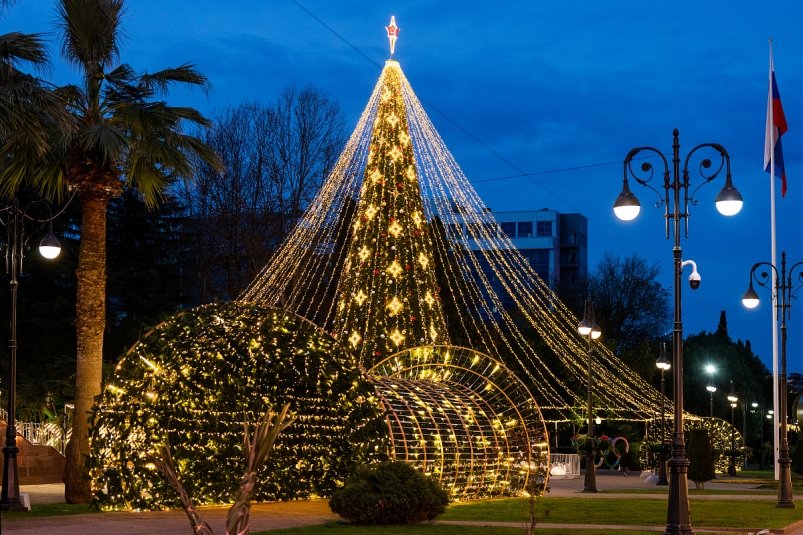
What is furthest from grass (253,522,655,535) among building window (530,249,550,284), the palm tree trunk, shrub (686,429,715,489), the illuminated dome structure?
building window (530,249,550,284)

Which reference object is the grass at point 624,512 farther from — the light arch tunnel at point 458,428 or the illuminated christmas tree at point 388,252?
the illuminated christmas tree at point 388,252

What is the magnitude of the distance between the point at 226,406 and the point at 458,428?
455cm

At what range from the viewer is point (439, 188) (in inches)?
1175

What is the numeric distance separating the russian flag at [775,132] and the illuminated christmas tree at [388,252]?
36.8 ft

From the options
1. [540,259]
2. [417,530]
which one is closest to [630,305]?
[540,259]

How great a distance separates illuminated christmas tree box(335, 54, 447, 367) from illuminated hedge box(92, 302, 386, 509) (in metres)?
6.69

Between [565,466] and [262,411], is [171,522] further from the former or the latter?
[565,466]

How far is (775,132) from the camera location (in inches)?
1373

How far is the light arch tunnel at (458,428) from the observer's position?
22984mm

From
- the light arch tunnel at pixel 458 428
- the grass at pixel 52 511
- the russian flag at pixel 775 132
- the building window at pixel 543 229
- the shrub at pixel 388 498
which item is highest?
the building window at pixel 543 229

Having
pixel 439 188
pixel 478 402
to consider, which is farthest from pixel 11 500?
pixel 439 188

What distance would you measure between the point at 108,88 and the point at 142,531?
9251 millimetres

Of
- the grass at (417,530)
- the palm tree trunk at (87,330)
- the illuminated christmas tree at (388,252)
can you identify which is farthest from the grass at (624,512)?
the palm tree trunk at (87,330)

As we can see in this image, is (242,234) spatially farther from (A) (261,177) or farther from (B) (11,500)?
(B) (11,500)
